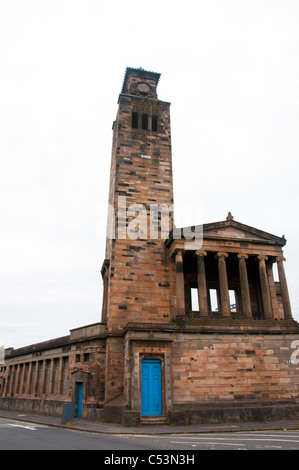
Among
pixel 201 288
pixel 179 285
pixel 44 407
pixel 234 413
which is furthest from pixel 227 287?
pixel 44 407

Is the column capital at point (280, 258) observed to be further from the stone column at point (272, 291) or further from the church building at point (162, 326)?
the stone column at point (272, 291)

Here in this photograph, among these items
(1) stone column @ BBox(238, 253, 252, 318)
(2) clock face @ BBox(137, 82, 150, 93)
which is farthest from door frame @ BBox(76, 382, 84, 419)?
(2) clock face @ BBox(137, 82, 150, 93)

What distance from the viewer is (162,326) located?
741 inches

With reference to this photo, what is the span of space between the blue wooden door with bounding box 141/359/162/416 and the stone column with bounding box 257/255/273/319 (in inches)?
328

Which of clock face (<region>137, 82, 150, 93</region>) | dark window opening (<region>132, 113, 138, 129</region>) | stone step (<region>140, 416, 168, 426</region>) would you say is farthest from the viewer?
clock face (<region>137, 82, 150, 93</region>)

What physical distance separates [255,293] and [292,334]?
698cm

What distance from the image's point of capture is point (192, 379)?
60.2 ft

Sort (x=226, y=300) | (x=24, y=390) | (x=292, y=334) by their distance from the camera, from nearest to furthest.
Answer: (x=292, y=334)
(x=226, y=300)
(x=24, y=390)

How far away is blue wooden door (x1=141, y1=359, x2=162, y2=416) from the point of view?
56.6 ft

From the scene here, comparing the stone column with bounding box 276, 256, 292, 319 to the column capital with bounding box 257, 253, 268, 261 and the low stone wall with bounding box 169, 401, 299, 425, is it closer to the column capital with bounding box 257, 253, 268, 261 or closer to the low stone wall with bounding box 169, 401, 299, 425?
the column capital with bounding box 257, 253, 268, 261

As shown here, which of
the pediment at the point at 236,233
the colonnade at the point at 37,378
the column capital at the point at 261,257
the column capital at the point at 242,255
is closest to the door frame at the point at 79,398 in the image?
the colonnade at the point at 37,378
